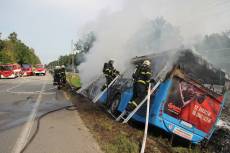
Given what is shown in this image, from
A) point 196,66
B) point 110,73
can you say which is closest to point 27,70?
point 110,73

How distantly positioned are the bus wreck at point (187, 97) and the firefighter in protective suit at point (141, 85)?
0.76ft

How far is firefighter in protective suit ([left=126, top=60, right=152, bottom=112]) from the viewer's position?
8.73 meters

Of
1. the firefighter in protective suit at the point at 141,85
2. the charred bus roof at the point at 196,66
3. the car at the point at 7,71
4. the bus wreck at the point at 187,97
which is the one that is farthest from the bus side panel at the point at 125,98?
the car at the point at 7,71

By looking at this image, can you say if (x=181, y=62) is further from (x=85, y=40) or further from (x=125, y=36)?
(x=85, y=40)

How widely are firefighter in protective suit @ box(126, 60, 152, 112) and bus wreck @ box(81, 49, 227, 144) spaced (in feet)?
0.76

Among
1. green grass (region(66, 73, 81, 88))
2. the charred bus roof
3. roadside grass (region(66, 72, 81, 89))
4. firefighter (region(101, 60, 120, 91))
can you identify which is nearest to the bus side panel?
the charred bus roof

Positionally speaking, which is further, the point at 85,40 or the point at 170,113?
the point at 85,40

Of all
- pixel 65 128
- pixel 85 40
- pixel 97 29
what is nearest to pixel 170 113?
pixel 65 128

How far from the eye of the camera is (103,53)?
50.3 feet

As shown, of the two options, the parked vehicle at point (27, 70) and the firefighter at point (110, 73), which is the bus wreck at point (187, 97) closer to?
the firefighter at point (110, 73)

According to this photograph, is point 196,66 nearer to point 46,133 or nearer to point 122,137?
point 122,137

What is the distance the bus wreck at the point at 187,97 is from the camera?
25.9 ft

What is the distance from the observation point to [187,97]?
26.3 ft

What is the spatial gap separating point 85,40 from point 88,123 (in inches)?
367
